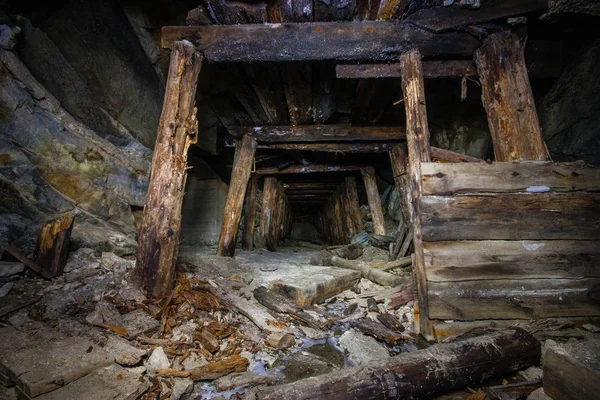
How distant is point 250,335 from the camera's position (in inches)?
95.1

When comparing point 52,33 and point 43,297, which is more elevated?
point 52,33

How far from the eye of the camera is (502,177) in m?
2.42

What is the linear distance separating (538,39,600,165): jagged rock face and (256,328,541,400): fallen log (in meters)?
2.73

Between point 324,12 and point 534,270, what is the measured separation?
3.36 meters

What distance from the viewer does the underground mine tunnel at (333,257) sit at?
1.72m

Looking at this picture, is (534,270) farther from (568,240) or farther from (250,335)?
(250,335)

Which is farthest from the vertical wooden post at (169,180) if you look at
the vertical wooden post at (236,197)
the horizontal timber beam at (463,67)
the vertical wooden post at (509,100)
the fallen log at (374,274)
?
the vertical wooden post at (509,100)

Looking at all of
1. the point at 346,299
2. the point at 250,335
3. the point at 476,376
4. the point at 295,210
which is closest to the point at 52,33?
the point at 250,335

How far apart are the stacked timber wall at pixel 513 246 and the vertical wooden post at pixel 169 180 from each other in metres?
2.41

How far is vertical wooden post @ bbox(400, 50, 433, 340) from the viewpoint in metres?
2.43

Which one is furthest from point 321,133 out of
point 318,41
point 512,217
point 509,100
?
point 512,217

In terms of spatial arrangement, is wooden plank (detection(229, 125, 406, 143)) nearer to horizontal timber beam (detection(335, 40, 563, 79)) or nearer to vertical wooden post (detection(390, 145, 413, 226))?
vertical wooden post (detection(390, 145, 413, 226))

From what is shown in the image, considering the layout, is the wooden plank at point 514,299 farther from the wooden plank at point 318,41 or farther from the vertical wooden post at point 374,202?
the vertical wooden post at point 374,202

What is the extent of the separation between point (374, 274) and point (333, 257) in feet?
4.62
